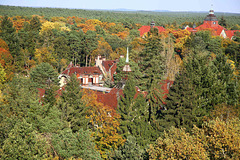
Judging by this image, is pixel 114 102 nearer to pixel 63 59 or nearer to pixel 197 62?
pixel 197 62

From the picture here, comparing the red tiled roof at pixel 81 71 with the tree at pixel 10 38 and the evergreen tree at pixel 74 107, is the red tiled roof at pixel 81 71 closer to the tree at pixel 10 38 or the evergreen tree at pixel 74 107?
the tree at pixel 10 38

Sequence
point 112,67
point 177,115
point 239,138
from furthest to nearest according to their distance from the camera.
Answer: point 112,67 → point 177,115 → point 239,138

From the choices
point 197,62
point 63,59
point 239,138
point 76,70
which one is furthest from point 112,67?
point 239,138

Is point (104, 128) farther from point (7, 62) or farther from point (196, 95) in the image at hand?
point (7, 62)

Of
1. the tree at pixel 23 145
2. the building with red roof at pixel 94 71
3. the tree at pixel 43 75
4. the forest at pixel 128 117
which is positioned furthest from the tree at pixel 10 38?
the tree at pixel 23 145

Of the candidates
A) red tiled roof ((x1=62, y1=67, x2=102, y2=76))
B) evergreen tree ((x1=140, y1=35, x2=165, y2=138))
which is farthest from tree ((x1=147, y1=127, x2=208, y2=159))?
red tiled roof ((x1=62, y1=67, x2=102, y2=76))

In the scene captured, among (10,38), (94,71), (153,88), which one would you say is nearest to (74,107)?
(153,88)

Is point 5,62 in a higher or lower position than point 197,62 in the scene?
lower
